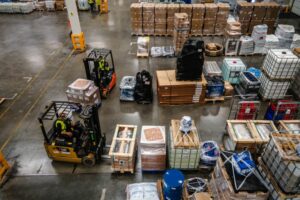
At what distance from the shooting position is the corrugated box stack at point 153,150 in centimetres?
639

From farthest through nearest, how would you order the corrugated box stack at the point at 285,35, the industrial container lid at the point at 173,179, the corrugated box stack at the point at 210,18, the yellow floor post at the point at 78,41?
the corrugated box stack at the point at 210,18
the yellow floor post at the point at 78,41
the corrugated box stack at the point at 285,35
the industrial container lid at the point at 173,179

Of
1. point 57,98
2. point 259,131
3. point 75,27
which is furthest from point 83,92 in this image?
point 75,27

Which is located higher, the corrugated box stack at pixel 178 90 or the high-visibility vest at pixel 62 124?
the high-visibility vest at pixel 62 124

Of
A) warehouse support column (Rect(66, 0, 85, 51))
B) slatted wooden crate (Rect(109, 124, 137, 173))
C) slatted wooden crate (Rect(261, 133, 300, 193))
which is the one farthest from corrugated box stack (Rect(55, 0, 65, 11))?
slatted wooden crate (Rect(261, 133, 300, 193))

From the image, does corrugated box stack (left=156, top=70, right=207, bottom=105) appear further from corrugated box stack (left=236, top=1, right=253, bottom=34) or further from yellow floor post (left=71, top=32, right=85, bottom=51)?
corrugated box stack (left=236, top=1, right=253, bottom=34)

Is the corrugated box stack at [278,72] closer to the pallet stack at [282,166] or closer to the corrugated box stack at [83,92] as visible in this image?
the pallet stack at [282,166]

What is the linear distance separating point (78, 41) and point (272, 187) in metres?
12.8

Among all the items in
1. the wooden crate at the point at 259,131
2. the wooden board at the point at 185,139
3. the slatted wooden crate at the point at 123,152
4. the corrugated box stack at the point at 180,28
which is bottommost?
the slatted wooden crate at the point at 123,152

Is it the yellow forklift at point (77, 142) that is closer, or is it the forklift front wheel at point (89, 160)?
the yellow forklift at point (77, 142)

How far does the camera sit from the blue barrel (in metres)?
5.31

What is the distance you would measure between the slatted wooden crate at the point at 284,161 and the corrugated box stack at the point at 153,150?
272 cm

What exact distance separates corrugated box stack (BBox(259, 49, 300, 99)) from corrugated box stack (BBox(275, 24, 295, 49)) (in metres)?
4.34

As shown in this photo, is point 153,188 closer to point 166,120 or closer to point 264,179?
point 264,179

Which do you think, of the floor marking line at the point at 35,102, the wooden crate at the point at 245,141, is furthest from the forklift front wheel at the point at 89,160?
the wooden crate at the point at 245,141
